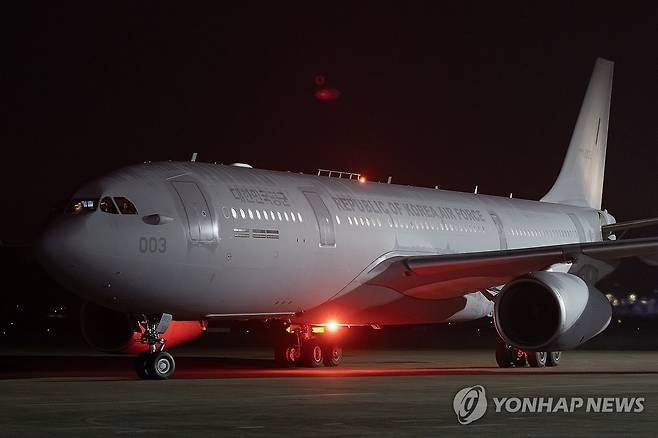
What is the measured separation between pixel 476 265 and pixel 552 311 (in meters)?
2.87

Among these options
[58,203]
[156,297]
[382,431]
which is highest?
[58,203]

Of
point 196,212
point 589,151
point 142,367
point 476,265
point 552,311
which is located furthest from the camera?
point 589,151

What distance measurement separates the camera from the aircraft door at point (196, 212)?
73.7 feet

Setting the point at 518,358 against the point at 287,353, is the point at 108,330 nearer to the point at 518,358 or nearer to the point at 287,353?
the point at 287,353

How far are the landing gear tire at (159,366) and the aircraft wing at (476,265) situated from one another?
621cm

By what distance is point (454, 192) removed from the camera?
3250 centimetres

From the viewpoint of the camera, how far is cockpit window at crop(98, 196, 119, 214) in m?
21.9

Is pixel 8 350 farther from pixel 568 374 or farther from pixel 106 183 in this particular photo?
pixel 568 374

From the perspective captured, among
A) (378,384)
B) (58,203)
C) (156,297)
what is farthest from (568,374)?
(58,203)

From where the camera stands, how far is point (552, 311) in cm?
2380

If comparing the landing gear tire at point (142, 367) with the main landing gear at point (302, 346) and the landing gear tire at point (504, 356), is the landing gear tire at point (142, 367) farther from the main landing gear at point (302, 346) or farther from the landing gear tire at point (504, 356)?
the landing gear tire at point (504, 356)

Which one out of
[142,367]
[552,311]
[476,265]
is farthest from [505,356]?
[142,367]

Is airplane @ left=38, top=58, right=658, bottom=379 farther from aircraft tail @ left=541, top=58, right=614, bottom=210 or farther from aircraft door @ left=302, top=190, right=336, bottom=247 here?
aircraft tail @ left=541, top=58, right=614, bottom=210

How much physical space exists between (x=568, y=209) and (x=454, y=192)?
564 centimetres
